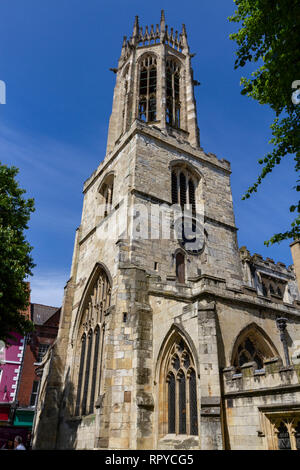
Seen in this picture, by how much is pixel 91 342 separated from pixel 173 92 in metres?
18.3

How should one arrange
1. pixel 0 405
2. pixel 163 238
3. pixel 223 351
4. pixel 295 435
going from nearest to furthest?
pixel 295 435, pixel 223 351, pixel 163 238, pixel 0 405

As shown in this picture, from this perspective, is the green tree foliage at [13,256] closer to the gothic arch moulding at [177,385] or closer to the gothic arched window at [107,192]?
the gothic arch moulding at [177,385]

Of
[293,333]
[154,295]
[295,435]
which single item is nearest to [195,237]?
[154,295]

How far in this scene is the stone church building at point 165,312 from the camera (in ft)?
29.9

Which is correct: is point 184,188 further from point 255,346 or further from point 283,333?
point 255,346

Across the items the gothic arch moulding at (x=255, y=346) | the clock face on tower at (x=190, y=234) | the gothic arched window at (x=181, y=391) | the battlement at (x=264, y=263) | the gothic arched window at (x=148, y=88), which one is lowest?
the gothic arched window at (x=181, y=391)

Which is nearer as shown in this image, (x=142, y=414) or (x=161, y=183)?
(x=142, y=414)

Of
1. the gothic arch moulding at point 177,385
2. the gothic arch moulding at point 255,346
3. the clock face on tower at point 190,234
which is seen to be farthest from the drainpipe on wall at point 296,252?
the gothic arch moulding at point 177,385

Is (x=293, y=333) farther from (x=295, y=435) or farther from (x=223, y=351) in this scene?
(x=295, y=435)

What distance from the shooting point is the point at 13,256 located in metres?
12.0

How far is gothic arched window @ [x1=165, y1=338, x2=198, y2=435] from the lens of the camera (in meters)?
10.2

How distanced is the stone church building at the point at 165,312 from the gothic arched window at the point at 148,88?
11 cm
